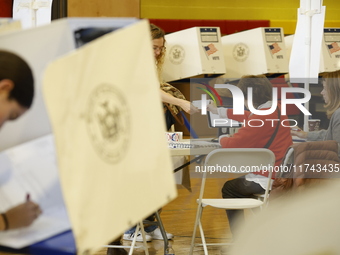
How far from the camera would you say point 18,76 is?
1.06 meters

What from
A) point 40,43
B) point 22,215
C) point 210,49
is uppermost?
point 40,43

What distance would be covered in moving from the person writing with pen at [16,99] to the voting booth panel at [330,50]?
5180 millimetres

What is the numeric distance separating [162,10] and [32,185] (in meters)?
9.28

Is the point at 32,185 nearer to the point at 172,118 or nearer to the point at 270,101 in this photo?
the point at 270,101

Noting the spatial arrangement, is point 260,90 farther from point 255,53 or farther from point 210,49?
point 255,53

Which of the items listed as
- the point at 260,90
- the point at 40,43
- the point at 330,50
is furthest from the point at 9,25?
the point at 330,50

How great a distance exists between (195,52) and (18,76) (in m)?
4.79

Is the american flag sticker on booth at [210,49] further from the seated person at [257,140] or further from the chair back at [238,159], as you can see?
the chair back at [238,159]

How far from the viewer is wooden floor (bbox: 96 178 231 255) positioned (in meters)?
3.38

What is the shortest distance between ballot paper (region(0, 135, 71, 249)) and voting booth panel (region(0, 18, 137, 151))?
48mm

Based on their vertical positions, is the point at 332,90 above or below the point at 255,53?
below

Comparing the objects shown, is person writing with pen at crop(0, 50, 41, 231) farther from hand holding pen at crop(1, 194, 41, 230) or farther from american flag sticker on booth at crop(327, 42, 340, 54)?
american flag sticker on booth at crop(327, 42, 340, 54)

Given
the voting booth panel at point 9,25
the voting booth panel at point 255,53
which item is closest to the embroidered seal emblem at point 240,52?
the voting booth panel at point 255,53

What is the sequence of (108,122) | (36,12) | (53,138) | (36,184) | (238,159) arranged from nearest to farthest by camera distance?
1. (108,122)
2. (53,138)
3. (36,184)
4. (36,12)
5. (238,159)
